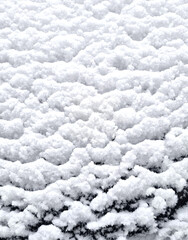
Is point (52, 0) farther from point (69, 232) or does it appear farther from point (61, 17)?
point (69, 232)

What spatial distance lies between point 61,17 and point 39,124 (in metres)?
0.19

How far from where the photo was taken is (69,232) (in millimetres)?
429

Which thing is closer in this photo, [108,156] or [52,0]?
[108,156]

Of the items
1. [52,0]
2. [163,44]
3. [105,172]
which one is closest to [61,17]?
[52,0]

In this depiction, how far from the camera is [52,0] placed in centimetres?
59

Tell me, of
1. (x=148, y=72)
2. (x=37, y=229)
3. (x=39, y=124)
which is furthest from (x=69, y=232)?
(x=148, y=72)

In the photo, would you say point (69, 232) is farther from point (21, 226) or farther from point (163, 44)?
point (163, 44)

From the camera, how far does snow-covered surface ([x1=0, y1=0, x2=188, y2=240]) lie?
0.43m

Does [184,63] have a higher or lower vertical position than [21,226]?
higher

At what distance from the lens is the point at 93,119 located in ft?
1.59

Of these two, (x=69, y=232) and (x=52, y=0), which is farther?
(x=52, y=0)

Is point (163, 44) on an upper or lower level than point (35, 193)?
upper

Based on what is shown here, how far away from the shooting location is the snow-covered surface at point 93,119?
1.42 feet

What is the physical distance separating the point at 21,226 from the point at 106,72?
9.3 inches
